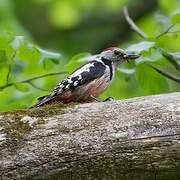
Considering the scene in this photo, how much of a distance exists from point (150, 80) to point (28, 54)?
1.56 meters

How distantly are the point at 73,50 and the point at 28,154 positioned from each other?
8579mm

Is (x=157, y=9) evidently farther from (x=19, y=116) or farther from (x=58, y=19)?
(x=19, y=116)

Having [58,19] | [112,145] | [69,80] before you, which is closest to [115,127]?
[112,145]

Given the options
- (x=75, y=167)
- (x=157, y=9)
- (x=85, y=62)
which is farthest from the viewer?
(x=157, y=9)

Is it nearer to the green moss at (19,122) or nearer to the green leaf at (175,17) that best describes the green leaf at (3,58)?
the green moss at (19,122)

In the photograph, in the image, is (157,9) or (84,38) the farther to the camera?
(84,38)

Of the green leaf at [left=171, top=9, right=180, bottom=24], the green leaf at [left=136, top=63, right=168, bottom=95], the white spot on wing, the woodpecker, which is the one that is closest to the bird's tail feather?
the woodpecker

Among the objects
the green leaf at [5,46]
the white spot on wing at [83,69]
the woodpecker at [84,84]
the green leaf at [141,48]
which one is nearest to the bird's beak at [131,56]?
the woodpecker at [84,84]

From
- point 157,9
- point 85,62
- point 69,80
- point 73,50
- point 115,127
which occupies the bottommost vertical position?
point 115,127

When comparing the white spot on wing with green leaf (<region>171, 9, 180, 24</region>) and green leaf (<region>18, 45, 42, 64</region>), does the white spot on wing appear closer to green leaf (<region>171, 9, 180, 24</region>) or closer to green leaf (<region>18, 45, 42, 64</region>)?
green leaf (<region>18, 45, 42, 64</region>)

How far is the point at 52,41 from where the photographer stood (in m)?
11.7

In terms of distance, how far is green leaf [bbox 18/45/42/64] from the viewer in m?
4.29

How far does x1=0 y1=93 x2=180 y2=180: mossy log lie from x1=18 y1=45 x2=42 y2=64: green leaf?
1.43m

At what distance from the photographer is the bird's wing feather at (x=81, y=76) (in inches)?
159
